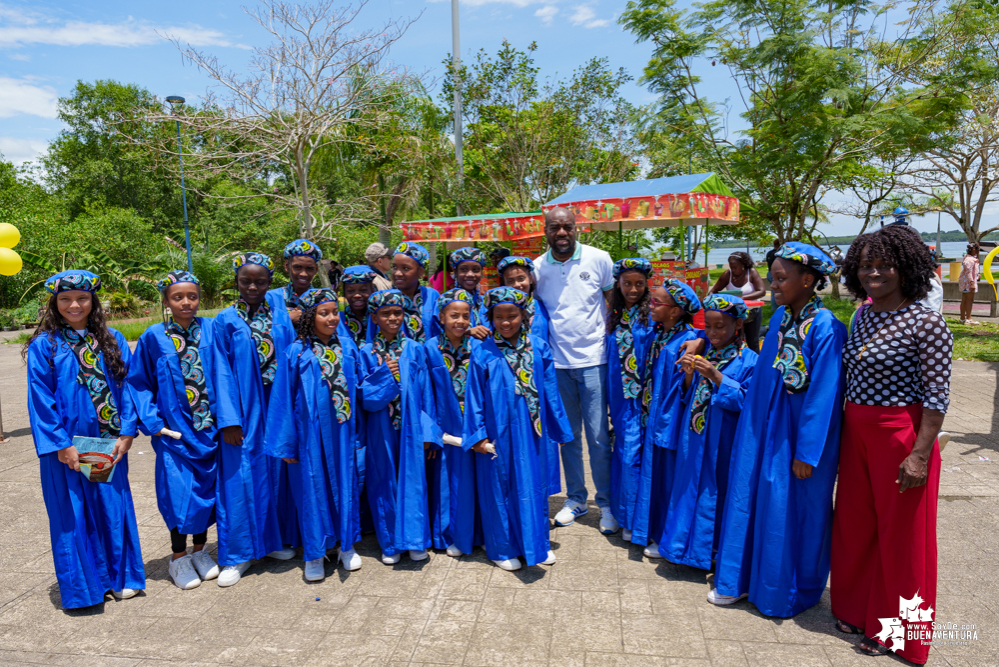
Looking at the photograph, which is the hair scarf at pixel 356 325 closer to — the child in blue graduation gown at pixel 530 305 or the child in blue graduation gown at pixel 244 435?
the child in blue graduation gown at pixel 244 435

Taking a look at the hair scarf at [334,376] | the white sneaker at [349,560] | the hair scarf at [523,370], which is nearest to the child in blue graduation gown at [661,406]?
the hair scarf at [523,370]

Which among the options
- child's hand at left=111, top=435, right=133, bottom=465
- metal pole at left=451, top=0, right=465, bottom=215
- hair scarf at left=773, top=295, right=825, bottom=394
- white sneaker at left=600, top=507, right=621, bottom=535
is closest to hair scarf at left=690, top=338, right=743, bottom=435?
hair scarf at left=773, top=295, right=825, bottom=394

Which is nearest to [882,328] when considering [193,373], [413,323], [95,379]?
[413,323]

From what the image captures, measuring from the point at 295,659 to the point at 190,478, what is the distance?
50.4 inches

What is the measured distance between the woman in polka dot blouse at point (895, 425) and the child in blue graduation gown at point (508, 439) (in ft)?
5.35

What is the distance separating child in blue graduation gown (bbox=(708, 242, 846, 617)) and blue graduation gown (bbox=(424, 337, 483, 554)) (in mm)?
1483

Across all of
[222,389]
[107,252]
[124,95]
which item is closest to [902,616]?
[222,389]

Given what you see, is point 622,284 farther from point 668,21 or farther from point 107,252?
point 107,252

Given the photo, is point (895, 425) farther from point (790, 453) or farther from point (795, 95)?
point (795, 95)

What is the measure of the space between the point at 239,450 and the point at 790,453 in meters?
2.99

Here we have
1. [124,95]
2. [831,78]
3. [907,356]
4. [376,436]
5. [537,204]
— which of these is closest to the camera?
[907,356]

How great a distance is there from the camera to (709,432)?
354cm

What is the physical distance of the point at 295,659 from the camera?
9.61 ft

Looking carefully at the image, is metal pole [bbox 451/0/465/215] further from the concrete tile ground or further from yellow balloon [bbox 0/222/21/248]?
the concrete tile ground
